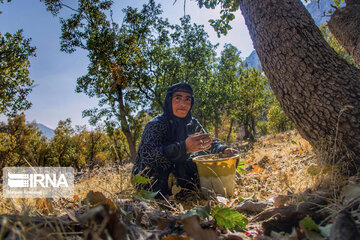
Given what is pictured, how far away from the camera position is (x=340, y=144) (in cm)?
188

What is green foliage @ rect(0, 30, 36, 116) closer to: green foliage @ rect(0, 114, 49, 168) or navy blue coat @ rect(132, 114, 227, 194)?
green foliage @ rect(0, 114, 49, 168)

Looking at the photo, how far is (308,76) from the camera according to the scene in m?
2.02

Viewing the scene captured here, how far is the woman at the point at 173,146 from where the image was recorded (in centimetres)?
247

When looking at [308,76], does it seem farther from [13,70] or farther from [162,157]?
[13,70]

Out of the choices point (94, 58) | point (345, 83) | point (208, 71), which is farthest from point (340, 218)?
point (208, 71)

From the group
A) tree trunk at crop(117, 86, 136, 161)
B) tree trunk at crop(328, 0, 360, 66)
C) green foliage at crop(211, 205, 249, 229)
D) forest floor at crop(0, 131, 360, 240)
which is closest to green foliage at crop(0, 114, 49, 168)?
tree trunk at crop(117, 86, 136, 161)

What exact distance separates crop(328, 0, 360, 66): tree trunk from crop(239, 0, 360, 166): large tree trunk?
721mm

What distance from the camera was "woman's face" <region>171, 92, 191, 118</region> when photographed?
10.2ft

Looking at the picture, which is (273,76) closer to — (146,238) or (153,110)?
(146,238)

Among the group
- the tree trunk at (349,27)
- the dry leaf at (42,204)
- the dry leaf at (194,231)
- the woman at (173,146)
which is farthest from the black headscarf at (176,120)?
the dry leaf at (194,231)

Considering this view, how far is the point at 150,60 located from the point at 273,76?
11825mm

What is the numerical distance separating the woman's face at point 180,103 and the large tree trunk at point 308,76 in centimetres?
121

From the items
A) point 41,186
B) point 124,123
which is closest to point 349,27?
point 41,186

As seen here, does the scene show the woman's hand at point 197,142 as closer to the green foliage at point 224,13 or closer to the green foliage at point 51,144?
the green foliage at point 224,13
